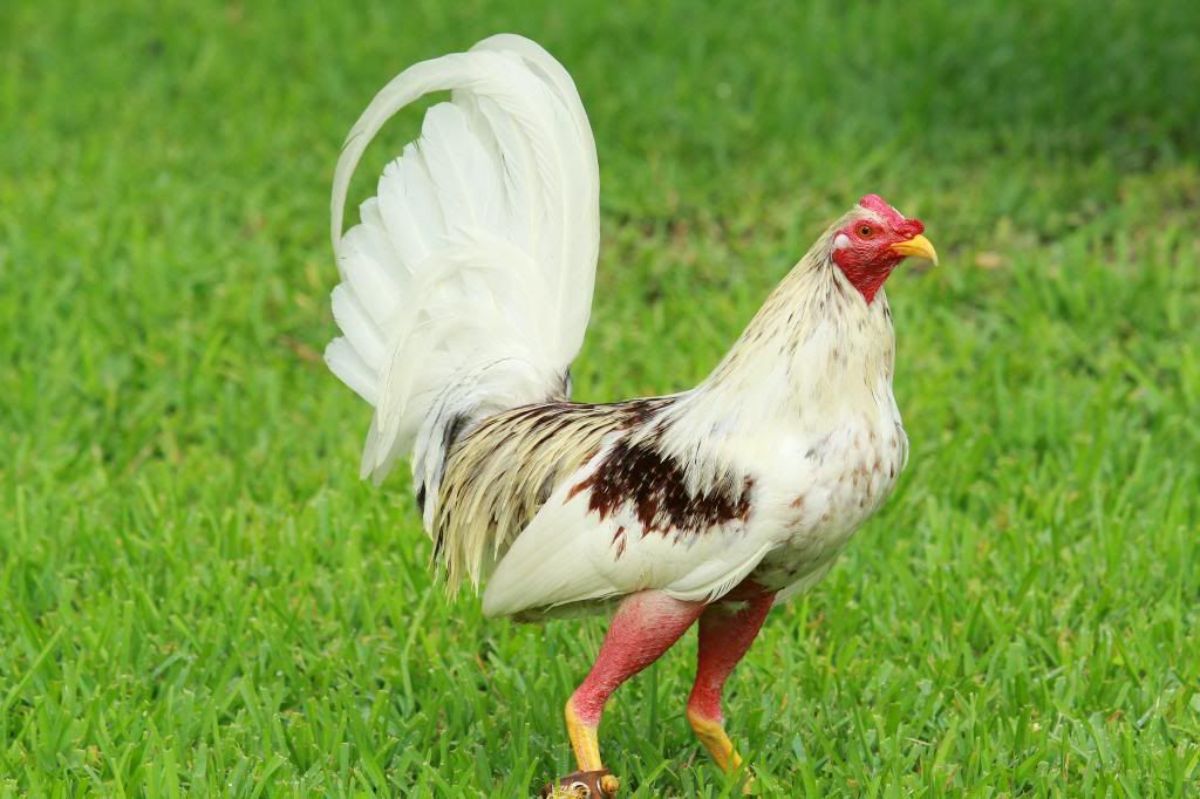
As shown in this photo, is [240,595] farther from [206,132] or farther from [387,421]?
[206,132]

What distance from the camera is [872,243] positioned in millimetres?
3229

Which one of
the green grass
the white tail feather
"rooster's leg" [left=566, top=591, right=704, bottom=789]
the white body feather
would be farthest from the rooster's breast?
the white tail feather

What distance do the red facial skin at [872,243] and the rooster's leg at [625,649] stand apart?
713 millimetres

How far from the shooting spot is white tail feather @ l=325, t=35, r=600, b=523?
391 centimetres

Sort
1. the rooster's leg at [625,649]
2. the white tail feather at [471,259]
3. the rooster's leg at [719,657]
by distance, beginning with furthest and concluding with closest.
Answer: the white tail feather at [471,259] → the rooster's leg at [719,657] → the rooster's leg at [625,649]

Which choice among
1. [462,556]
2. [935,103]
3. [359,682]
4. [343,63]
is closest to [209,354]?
[359,682]

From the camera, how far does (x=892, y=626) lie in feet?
14.8

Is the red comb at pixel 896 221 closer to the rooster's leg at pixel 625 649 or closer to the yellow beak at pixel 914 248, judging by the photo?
the yellow beak at pixel 914 248

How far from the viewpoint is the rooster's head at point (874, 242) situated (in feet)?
10.6

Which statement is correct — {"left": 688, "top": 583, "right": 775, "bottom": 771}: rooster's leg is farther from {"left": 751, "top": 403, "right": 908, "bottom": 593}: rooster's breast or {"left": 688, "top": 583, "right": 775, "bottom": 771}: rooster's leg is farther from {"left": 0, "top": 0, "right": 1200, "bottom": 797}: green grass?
{"left": 751, "top": 403, "right": 908, "bottom": 593}: rooster's breast

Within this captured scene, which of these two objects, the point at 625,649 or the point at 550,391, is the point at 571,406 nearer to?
the point at 550,391

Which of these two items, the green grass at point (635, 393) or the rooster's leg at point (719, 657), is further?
the green grass at point (635, 393)

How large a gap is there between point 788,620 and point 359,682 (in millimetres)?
1167

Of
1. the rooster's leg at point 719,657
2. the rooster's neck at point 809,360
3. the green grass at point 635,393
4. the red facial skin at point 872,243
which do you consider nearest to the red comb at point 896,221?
the red facial skin at point 872,243
